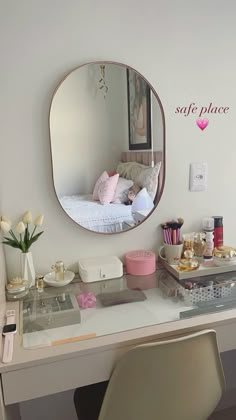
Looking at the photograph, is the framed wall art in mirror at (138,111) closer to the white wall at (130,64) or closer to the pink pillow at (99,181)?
the white wall at (130,64)

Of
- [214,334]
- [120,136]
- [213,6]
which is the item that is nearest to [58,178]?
[120,136]

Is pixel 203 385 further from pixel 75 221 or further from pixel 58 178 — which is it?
pixel 58 178

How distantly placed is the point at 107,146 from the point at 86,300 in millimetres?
610

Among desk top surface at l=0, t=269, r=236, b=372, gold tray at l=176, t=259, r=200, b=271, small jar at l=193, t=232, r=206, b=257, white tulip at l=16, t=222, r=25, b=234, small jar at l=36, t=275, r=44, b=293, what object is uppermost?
white tulip at l=16, t=222, r=25, b=234

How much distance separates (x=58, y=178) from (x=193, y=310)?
2.27ft

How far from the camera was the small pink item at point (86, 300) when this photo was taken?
43.7 inches

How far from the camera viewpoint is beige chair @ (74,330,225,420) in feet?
2.78

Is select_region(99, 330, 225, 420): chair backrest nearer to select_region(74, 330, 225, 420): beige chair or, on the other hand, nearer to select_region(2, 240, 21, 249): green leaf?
select_region(74, 330, 225, 420): beige chair

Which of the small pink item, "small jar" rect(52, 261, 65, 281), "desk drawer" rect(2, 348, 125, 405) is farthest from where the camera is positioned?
"small jar" rect(52, 261, 65, 281)

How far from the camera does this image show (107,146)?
4.19ft

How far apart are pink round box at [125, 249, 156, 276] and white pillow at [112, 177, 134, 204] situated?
0.80 ft

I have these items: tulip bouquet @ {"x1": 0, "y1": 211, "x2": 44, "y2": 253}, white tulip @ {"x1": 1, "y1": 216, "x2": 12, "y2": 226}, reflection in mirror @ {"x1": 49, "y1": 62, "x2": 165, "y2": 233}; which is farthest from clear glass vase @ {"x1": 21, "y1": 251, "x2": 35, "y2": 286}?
reflection in mirror @ {"x1": 49, "y1": 62, "x2": 165, "y2": 233}

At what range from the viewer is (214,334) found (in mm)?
899

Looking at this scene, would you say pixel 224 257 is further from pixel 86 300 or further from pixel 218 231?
pixel 86 300
